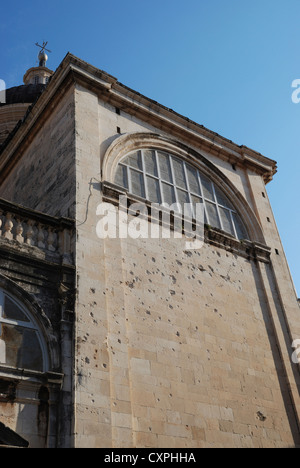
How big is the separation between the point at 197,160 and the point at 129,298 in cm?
558

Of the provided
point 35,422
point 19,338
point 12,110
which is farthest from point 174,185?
point 12,110

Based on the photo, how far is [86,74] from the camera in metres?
12.1

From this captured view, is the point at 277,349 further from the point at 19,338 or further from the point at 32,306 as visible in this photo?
the point at 19,338

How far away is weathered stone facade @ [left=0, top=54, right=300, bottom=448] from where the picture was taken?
25.2ft

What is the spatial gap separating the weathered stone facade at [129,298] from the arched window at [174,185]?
274 millimetres

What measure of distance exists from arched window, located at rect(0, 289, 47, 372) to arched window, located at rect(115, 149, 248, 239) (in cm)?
434

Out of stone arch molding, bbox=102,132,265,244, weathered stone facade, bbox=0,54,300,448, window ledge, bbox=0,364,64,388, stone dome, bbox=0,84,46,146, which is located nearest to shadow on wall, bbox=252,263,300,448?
weathered stone facade, bbox=0,54,300,448

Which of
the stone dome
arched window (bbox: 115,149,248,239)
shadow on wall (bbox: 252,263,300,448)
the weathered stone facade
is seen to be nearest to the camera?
the weathered stone facade

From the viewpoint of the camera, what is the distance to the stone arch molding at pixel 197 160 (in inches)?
483

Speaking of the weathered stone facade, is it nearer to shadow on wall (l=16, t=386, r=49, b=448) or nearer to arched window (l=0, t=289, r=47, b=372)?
shadow on wall (l=16, t=386, r=49, b=448)

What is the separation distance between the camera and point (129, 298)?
30.9ft

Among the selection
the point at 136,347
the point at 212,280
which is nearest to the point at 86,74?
the point at 212,280

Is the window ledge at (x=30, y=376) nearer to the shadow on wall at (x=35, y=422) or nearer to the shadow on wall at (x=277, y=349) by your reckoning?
the shadow on wall at (x=35, y=422)
